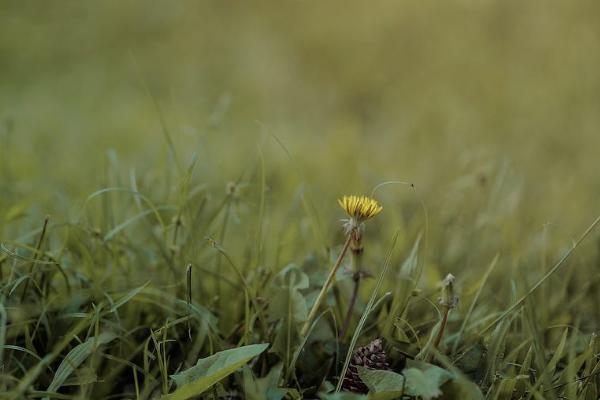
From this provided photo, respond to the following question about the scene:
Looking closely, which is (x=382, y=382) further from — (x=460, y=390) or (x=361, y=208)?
(x=361, y=208)

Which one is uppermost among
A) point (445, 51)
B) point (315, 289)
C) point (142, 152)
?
point (445, 51)

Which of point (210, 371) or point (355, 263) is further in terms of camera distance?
point (355, 263)

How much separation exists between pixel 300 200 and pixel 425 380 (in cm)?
118

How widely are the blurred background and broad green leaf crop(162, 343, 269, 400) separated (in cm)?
84

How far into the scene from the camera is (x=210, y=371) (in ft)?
3.51

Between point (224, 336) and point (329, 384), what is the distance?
0.29 m

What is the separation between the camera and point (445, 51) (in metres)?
3.87

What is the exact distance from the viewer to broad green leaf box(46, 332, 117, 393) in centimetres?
106

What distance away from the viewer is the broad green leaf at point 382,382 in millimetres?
1023

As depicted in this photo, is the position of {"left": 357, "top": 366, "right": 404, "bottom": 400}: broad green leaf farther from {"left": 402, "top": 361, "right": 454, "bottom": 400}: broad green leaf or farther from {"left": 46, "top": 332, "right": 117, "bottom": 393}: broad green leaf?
{"left": 46, "top": 332, "right": 117, "bottom": 393}: broad green leaf

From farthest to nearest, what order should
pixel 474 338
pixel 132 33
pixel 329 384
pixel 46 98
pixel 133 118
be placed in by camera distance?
1. pixel 132 33
2. pixel 46 98
3. pixel 133 118
4. pixel 474 338
5. pixel 329 384

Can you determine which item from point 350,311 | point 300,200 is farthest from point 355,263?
point 300,200

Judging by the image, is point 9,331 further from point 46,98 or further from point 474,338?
point 46,98

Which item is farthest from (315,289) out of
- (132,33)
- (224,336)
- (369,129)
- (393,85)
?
(132,33)
